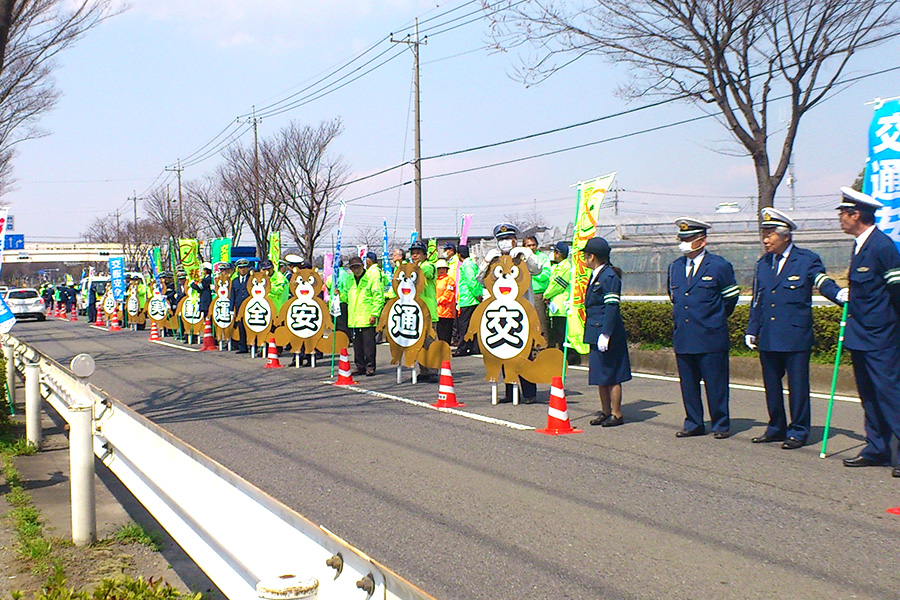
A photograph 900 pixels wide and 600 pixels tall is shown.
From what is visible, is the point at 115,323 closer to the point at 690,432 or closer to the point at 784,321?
the point at 690,432

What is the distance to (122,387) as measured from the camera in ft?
42.5

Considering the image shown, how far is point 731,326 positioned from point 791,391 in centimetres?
490

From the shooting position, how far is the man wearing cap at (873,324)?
6.39 m

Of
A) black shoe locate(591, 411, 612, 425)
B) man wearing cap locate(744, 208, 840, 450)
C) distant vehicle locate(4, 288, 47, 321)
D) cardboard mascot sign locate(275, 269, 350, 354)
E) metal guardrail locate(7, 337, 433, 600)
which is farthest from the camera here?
distant vehicle locate(4, 288, 47, 321)

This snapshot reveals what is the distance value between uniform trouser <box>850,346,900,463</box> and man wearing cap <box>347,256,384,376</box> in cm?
800

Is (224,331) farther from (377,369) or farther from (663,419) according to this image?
(663,419)

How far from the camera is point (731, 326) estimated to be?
12.2 metres

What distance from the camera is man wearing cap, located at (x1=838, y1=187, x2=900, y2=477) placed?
6395mm

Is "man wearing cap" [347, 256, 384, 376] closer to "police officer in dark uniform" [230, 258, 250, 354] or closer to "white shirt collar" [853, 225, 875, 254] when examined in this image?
"police officer in dark uniform" [230, 258, 250, 354]

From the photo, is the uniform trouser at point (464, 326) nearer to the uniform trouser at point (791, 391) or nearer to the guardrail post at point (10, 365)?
the guardrail post at point (10, 365)

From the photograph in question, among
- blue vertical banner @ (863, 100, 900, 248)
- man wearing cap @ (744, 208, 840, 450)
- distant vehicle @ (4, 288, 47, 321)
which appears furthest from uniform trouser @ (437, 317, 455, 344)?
distant vehicle @ (4, 288, 47, 321)

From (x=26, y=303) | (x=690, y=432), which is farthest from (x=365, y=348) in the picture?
(x=26, y=303)

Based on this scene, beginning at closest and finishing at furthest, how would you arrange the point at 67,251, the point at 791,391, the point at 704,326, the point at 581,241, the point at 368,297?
the point at 791,391 → the point at 704,326 → the point at 581,241 → the point at 368,297 → the point at 67,251

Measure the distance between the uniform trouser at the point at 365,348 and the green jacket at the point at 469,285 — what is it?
3109 mm
